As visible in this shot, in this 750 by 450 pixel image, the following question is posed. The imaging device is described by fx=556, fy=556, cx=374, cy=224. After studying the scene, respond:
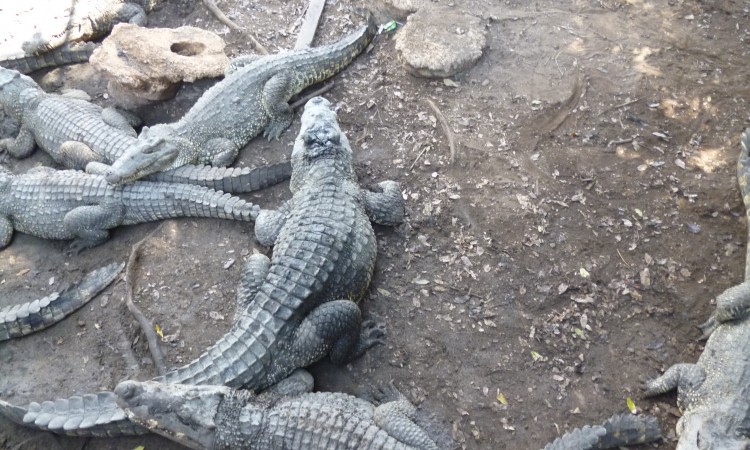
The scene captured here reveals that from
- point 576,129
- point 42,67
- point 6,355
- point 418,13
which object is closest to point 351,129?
point 418,13

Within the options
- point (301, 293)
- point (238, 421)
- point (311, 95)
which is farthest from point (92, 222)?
point (238, 421)

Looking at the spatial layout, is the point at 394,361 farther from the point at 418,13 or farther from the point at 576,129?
the point at 418,13

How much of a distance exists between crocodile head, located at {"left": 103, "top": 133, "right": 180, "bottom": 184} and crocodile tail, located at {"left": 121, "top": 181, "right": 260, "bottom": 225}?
12 cm

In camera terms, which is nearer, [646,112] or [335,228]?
[335,228]

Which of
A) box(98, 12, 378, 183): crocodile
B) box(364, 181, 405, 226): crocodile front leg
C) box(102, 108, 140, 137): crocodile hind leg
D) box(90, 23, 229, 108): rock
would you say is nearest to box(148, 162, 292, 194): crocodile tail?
box(98, 12, 378, 183): crocodile

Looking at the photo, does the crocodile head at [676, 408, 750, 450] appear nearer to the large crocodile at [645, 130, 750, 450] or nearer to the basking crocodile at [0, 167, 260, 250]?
the large crocodile at [645, 130, 750, 450]

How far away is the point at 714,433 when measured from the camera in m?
3.28

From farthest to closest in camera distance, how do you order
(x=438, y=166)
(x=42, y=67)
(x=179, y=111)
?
(x=42, y=67) < (x=179, y=111) < (x=438, y=166)

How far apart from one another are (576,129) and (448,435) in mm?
3152

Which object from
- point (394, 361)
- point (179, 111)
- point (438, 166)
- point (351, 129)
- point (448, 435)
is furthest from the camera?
point (179, 111)

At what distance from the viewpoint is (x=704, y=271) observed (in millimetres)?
4250

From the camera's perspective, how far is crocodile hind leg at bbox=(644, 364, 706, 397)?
3564 mm

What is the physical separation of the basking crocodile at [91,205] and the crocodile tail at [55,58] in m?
2.61

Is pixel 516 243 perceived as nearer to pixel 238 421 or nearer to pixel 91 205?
pixel 238 421
